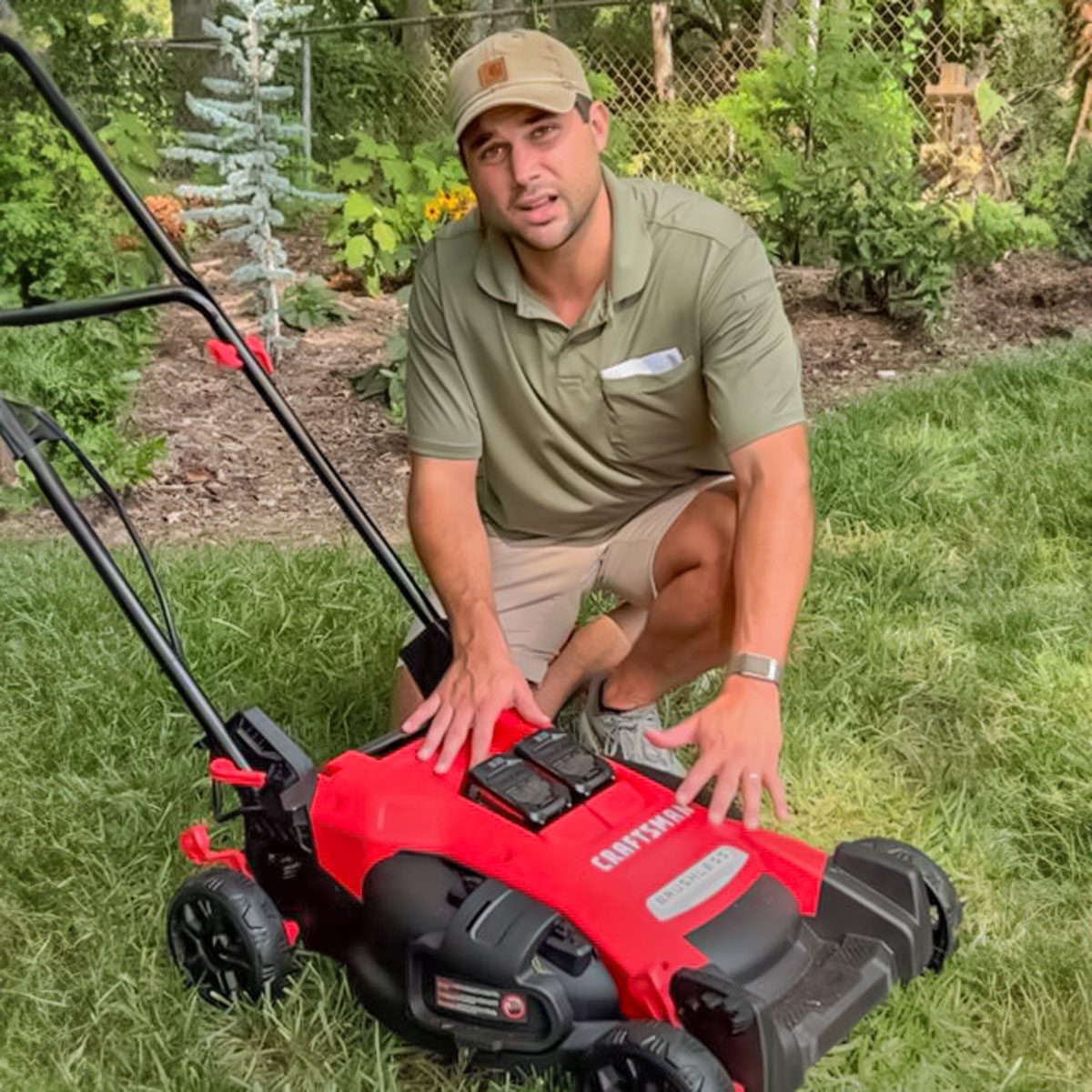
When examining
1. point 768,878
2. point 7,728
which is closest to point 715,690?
point 768,878

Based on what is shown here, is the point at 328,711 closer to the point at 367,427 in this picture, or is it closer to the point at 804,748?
the point at 804,748

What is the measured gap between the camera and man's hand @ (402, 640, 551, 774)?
2.11m

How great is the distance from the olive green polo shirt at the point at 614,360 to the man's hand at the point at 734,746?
52 centimetres

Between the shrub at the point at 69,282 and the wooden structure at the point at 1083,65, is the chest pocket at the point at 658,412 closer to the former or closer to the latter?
the shrub at the point at 69,282

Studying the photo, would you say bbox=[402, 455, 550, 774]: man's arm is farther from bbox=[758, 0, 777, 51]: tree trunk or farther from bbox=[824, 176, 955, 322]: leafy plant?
bbox=[758, 0, 777, 51]: tree trunk

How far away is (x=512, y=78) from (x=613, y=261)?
1.13 ft

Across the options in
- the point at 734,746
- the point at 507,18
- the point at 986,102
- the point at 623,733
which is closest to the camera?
the point at 734,746

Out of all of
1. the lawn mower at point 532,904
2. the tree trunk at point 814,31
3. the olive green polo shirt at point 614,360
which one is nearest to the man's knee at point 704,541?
the olive green polo shirt at point 614,360

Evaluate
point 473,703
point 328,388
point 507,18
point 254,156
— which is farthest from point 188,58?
point 473,703

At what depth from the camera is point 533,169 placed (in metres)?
2.34

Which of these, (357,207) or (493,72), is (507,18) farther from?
(493,72)

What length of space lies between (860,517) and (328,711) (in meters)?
1.62

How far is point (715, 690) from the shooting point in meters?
3.14

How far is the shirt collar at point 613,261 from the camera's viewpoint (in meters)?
2.46
